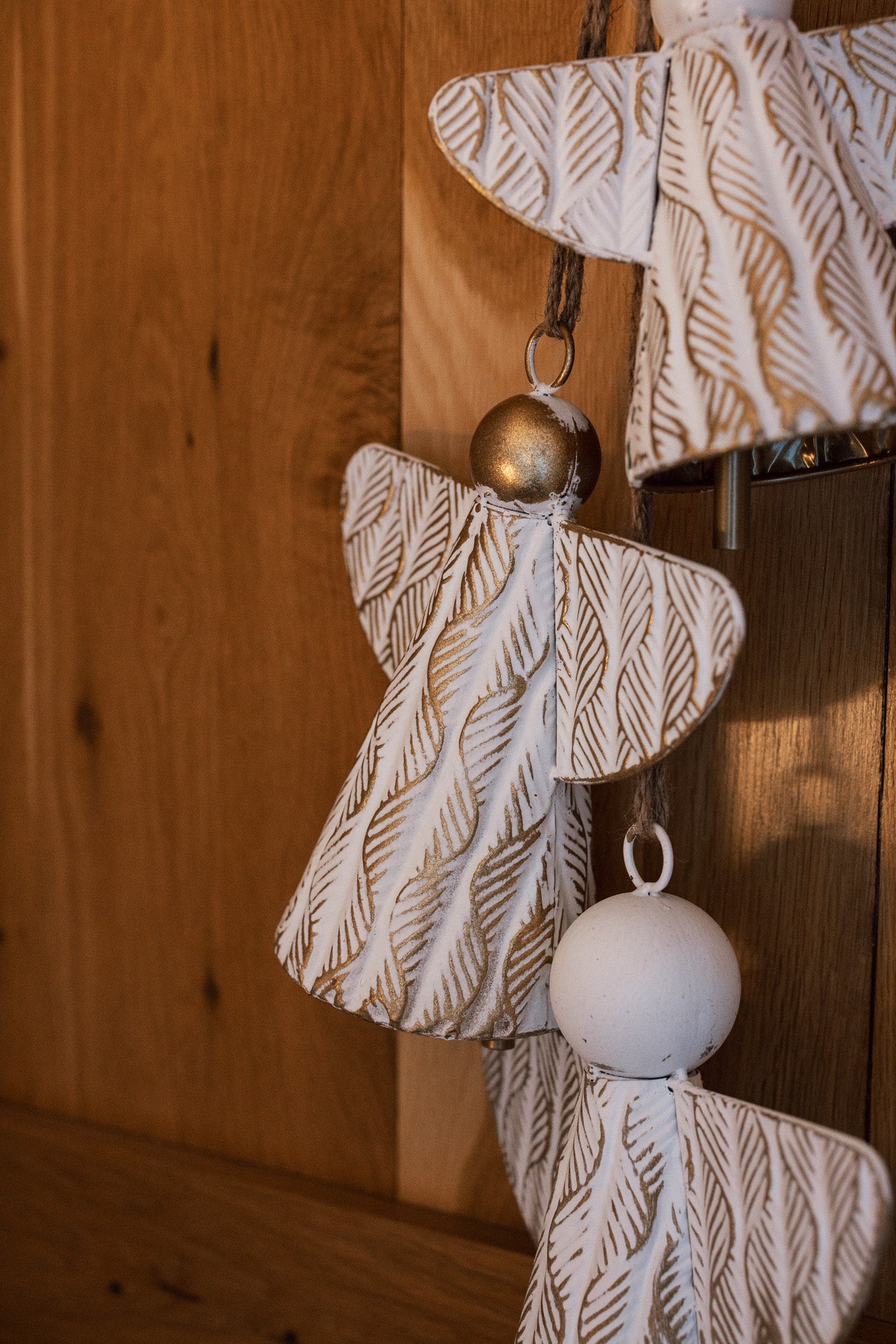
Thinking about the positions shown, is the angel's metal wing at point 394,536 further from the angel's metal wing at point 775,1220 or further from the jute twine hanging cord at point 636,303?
the angel's metal wing at point 775,1220

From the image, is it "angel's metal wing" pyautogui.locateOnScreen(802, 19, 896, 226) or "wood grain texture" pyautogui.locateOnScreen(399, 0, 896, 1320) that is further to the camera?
"wood grain texture" pyautogui.locateOnScreen(399, 0, 896, 1320)

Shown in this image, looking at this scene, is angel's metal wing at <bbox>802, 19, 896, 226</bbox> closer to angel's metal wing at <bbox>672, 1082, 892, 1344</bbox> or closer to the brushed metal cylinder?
the brushed metal cylinder

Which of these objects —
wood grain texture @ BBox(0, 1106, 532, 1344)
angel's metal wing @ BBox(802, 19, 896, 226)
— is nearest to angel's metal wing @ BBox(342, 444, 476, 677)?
angel's metal wing @ BBox(802, 19, 896, 226)

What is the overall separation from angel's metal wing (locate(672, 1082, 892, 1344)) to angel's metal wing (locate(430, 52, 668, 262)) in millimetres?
276

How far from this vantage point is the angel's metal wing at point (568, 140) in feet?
1.12

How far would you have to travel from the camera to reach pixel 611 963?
1.12ft

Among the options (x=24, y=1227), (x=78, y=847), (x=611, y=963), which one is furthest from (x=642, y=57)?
(x=24, y=1227)

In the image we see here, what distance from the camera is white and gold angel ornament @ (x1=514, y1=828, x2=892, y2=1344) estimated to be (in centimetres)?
32

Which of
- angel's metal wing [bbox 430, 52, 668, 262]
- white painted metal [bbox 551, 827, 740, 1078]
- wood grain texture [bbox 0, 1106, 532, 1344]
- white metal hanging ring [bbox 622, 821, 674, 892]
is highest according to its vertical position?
angel's metal wing [bbox 430, 52, 668, 262]

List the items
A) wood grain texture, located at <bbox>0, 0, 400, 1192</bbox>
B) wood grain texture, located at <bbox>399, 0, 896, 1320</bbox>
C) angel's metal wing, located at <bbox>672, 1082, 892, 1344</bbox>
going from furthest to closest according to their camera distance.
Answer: wood grain texture, located at <bbox>0, 0, 400, 1192</bbox> < wood grain texture, located at <bbox>399, 0, 896, 1320</bbox> < angel's metal wing, located at <bbox>672, 1082, 892, 1344</bbox>

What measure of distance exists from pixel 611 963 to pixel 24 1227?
1.66 feet

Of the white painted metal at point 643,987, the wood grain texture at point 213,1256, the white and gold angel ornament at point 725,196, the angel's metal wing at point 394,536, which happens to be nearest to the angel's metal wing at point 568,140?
the white and gold angel ornament at point 725,196

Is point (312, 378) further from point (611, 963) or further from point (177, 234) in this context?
point (611, 963)

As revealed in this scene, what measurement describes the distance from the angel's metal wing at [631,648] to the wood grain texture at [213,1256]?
0.93 feet
